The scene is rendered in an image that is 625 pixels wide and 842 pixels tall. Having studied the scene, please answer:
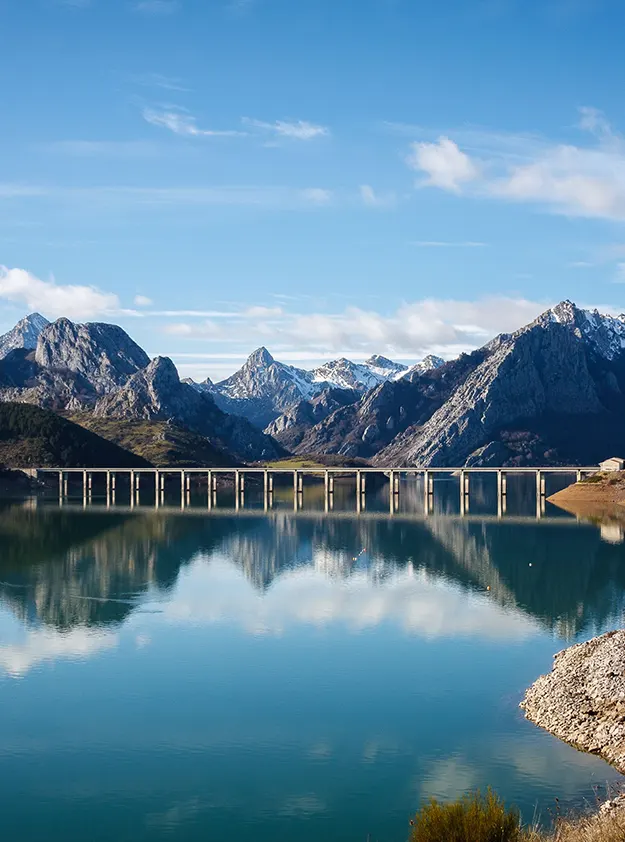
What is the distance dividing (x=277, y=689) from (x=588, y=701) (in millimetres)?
19130

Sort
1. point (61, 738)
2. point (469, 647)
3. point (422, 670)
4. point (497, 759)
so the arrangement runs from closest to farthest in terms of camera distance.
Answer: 1. point (497, 759)
2. point (61, 738)
3. point (422, 670)
4. point (469, 647)

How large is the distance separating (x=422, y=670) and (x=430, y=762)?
60.7 feet

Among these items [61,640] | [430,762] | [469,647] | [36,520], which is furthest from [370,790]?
[36,520]

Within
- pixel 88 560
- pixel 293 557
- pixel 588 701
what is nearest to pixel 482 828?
pixel 588 701

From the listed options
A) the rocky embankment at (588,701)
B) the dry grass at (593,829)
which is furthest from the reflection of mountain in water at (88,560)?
the dry grass at (593,829)

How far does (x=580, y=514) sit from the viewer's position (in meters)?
191

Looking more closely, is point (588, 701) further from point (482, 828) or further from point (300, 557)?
point (300, 557)

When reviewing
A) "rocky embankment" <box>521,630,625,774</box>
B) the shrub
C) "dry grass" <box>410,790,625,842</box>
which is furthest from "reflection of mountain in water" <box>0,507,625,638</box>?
the shrub

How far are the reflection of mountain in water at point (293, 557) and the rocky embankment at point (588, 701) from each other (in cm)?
2091

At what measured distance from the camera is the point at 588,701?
4825cm

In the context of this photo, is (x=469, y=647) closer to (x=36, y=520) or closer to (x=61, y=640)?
(x=61, y=640)

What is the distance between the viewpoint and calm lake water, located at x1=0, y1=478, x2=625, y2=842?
38.8 m

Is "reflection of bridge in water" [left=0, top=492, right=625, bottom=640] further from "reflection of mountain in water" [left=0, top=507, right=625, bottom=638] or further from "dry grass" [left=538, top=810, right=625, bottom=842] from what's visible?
"dry grass" [left=538, top=810, right=625, bottom=842]

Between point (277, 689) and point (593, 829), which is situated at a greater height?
point (593, 829)
